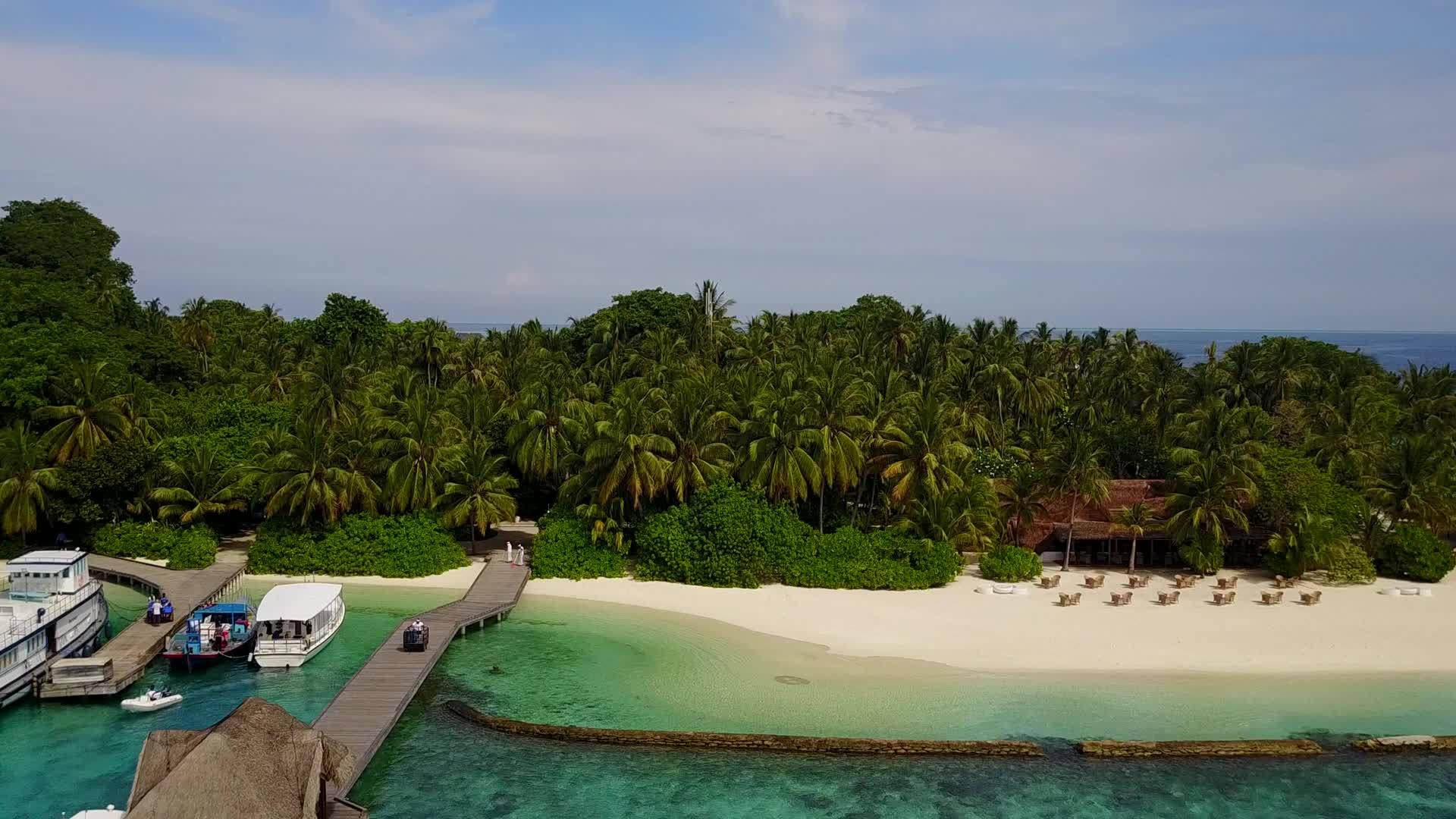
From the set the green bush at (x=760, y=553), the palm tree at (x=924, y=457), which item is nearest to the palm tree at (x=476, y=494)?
the green bush at (x=760, y=553)

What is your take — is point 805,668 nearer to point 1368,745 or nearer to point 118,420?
point 1368,745

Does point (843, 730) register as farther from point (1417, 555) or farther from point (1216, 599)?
point (1417, 555)

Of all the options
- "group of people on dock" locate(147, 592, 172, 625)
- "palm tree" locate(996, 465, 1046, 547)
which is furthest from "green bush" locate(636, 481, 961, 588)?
"group of people on dock" locate(147, 592, 172, 625)

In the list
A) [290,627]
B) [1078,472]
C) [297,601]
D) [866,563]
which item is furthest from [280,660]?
[1078,472]

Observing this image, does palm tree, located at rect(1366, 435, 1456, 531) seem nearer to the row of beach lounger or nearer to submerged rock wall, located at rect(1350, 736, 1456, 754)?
the row of beach lounger

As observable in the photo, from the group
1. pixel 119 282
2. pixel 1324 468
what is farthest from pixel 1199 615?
pixel 119 282

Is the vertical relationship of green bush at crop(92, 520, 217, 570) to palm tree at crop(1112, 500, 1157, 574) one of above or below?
below
